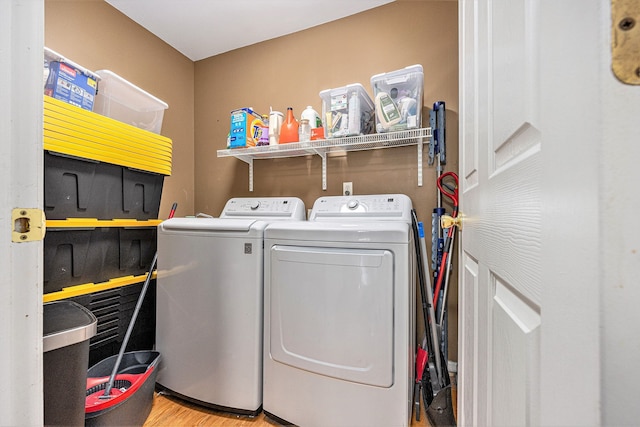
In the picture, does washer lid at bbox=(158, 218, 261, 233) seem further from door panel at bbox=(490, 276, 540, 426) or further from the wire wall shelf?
door panel at bbox=(490, 276, 540, 426)

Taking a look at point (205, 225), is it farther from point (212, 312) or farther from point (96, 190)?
point (96, 190)

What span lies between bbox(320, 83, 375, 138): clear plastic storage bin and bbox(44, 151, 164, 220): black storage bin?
1231 millimetres

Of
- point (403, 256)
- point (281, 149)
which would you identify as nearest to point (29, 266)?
point (403, 256)

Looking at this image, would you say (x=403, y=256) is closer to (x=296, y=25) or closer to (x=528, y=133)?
(x=528, y=133)

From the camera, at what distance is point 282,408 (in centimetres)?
140

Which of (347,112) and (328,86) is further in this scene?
(328,86)

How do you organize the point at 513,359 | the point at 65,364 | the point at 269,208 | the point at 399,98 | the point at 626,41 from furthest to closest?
1. the point at 269,208
2. the point at 399,98
3. the point at 65,364
4. the point at 513,359
5. the point at 626,41

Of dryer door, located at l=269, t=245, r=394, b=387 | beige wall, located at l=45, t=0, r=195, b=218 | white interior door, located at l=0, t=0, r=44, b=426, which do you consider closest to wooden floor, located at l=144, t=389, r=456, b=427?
dryer door, located at l=269, t=245, r=394, b=387

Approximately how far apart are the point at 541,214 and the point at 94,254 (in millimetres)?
1907

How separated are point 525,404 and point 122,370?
196 cm

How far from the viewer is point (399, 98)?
176 cm

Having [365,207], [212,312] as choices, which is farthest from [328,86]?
[212,312]

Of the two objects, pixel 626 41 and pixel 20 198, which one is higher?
pixel 626 41

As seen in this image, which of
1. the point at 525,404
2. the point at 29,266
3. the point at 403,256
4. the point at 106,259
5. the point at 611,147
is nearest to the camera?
the point at 611,147
